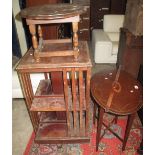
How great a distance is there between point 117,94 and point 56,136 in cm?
81

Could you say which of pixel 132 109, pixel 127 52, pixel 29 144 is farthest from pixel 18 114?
pixel 127 52

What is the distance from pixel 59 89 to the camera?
1580 mm

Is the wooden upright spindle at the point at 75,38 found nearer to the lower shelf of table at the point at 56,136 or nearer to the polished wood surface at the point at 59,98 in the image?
the polished wood surface at the point at 59,98

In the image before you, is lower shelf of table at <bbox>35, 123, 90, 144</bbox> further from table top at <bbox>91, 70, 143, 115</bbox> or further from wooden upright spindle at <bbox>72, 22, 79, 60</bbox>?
wooden upright spindle at <bbox>72, 22, 79, 60</bbox>

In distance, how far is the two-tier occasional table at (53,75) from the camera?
3.49 feet

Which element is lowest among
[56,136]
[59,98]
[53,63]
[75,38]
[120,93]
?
[56,136]

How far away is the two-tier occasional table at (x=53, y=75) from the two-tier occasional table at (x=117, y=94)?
0.13 metres

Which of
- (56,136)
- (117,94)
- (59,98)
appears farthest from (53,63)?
(56,136)

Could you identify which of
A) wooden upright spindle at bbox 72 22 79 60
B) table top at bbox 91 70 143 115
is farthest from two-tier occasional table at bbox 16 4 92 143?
table top at bbox 91 70 143 115

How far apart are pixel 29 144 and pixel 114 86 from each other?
3.81 feet

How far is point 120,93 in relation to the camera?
4.42ft

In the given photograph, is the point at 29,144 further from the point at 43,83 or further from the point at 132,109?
the point at 132,109

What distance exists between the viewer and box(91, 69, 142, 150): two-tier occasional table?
1.25 metres

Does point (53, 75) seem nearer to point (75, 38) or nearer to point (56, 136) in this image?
point (75, 38)
